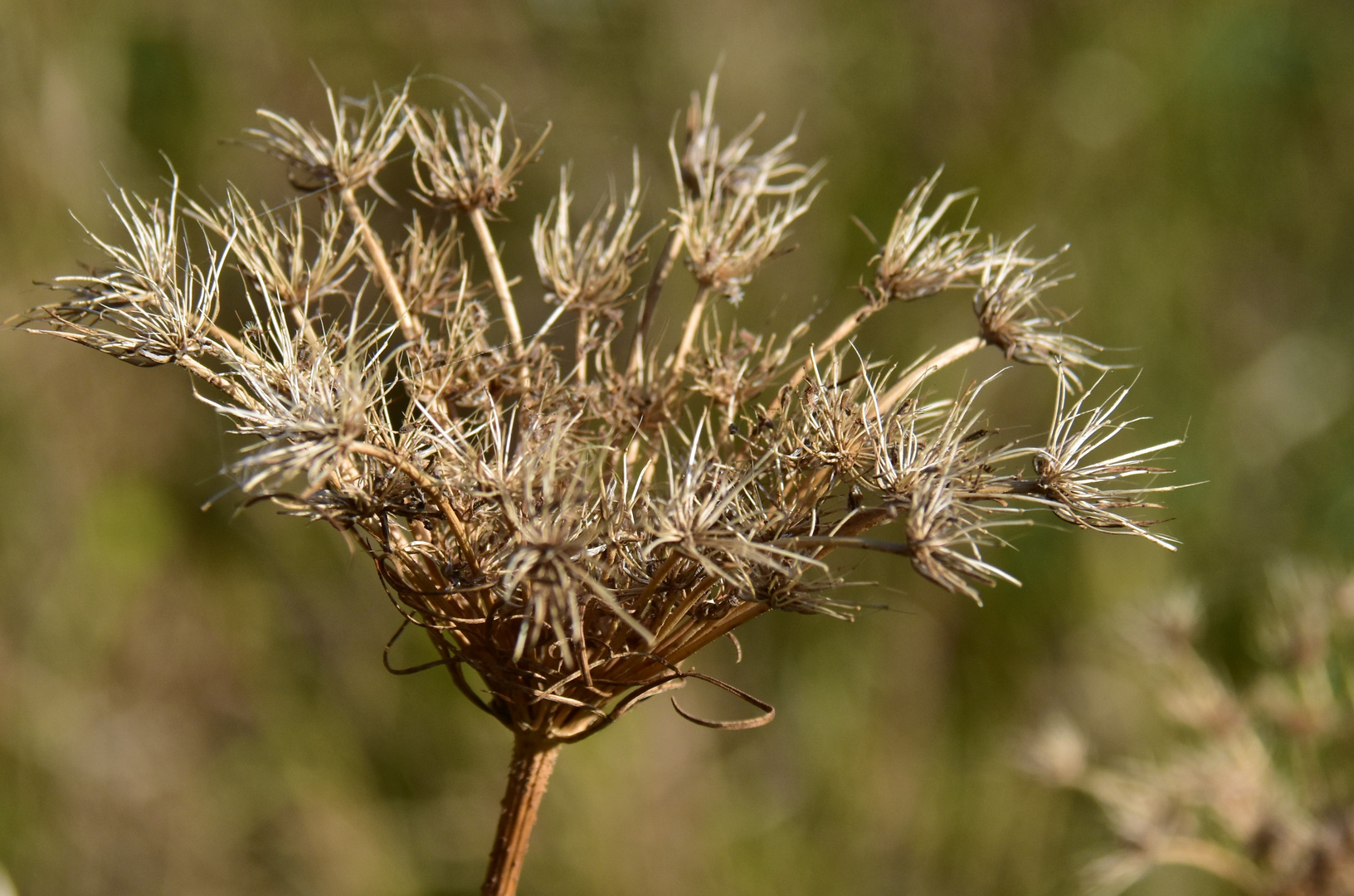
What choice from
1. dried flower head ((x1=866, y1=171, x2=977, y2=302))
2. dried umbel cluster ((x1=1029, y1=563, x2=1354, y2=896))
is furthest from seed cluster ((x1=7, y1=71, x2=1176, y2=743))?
dried umbel cluster ((x1=1029, y1=563, x2=1354, y2=896))

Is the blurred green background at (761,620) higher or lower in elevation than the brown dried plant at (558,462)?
lower

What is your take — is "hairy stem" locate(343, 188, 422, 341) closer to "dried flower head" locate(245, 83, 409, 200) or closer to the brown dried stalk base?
"dried flower head" locate(245, 83, 409, 200)

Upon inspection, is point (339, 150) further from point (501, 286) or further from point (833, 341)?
point (833, 341)

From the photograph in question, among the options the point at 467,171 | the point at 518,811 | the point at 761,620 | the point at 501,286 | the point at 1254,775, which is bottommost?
the point at 761,620

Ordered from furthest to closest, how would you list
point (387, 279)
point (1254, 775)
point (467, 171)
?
point (1254, 775) < point (467, 171) < point (387, 279)

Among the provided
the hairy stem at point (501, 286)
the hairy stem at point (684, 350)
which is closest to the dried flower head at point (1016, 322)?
the hairy stem at point (684, 350)

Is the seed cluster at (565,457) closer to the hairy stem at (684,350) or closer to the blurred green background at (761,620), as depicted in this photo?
the hairy stem at (684,350)

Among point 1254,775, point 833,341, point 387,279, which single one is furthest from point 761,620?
point 387,279

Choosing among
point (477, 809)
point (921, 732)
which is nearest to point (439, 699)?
point (477, 809)

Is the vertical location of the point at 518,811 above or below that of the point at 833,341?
below
